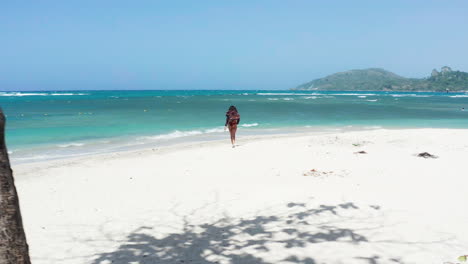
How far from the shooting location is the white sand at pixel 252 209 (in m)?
4.95

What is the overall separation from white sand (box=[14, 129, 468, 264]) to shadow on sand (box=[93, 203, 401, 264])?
0.6 inches

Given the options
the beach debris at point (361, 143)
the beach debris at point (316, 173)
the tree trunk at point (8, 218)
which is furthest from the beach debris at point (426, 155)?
the tree trunk at point (8, 218)

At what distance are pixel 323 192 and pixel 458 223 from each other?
256cm

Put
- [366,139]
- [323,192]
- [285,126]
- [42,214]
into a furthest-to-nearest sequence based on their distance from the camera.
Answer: [285,126] < [366,139] < [323,192] < [42,214]

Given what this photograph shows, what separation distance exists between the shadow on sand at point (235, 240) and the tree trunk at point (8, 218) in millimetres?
2290

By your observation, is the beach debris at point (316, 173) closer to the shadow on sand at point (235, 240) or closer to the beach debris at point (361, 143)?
the shadow on sand at point (235, 240)

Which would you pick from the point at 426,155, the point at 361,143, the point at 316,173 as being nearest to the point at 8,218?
the point at 316,173

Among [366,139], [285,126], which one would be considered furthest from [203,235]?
[285,126]

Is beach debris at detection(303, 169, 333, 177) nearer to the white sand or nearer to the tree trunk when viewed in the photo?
the white sand

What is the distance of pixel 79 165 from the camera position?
12.0m

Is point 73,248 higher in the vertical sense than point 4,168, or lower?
lower

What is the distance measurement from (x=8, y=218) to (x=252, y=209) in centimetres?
472

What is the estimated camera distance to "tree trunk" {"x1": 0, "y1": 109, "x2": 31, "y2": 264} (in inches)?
103

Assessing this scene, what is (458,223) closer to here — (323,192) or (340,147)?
(323,192)
